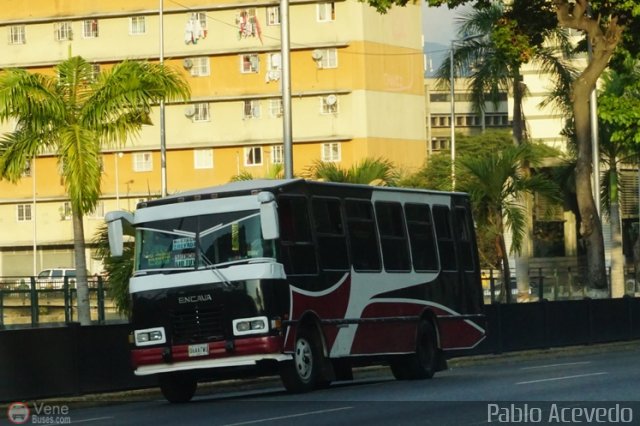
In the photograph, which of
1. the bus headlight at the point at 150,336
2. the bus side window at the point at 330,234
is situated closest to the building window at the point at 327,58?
the bus side window at the point at 330,234

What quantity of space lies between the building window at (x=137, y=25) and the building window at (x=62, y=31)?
394cm

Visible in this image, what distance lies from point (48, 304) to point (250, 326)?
1887cm

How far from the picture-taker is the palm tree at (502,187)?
47.6m

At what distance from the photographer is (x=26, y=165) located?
1222 inches

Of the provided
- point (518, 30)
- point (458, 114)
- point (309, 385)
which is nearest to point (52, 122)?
point (309, 385)

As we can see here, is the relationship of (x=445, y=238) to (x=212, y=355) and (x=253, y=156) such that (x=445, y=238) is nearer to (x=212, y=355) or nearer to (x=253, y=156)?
(x=212, y=355)

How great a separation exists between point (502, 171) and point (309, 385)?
24.7 metres

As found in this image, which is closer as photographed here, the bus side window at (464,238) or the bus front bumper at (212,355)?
the bus front bumper at (212,355)

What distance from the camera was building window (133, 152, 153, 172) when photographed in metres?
102

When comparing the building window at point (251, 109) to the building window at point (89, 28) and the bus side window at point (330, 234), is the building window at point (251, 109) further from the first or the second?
the bus side window at point (330, 234)

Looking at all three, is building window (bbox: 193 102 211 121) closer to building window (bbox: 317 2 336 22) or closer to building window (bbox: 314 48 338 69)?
building window (bbox: 314 48 338 69)

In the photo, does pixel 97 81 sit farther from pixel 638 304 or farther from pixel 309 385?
pixel 638 304

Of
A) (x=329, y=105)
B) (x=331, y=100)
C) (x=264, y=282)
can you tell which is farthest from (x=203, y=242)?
(x=329, y=105)

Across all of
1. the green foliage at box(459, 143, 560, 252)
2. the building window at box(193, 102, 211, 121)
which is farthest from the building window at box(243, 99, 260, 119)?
the green foliage at box(459, 143, 560, 252)
